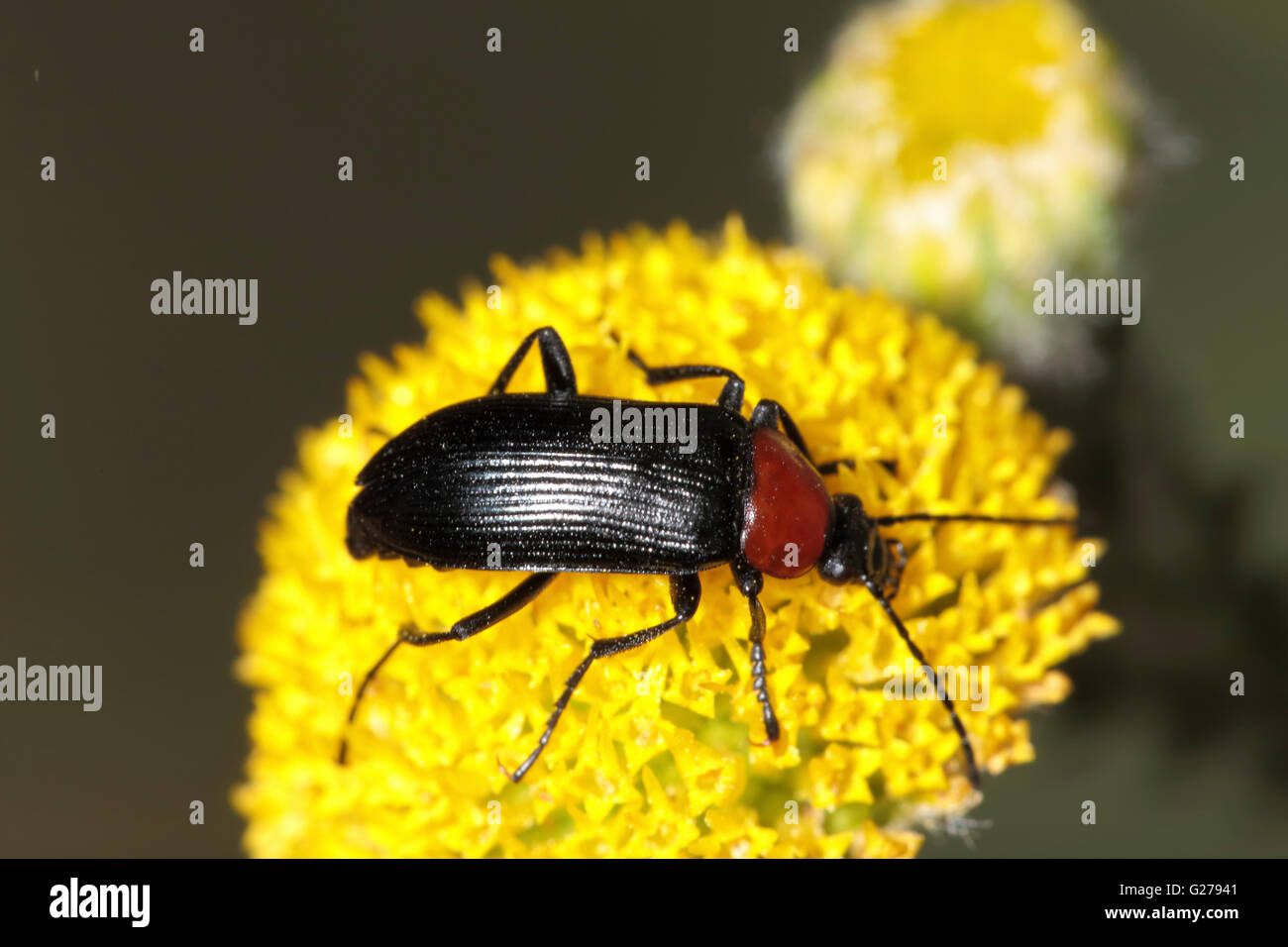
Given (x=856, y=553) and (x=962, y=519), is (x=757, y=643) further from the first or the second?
(x=962, y=519)

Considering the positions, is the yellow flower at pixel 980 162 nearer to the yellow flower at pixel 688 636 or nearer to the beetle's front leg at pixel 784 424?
the yellow flower at pixel 688 636

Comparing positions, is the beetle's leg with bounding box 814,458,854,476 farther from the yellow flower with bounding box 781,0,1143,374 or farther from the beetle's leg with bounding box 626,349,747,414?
the yellow flower with bounding box 781,0,1143,374

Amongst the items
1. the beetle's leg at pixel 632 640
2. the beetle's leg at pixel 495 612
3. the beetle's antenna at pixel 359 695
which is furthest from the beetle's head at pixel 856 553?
the beetle's antenna at pixel 359 695

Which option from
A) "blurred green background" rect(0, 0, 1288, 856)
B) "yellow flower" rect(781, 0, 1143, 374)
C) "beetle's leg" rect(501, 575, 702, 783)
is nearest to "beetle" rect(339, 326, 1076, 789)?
"beetle's leg" rect(501, 575, 702, 783)

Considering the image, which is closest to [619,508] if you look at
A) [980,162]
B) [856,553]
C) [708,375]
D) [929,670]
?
[708,375]

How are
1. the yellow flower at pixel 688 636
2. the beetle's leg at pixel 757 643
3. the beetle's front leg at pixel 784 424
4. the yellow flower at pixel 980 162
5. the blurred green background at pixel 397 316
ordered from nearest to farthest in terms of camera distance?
the beetle's leg at pixel 757 643 → the yellow flower at pixel 688 636 → the beetle's front leg at pixel 784 424 → the yellow flower at pixel 980 162 → the blurred green background at pixel 397 316
